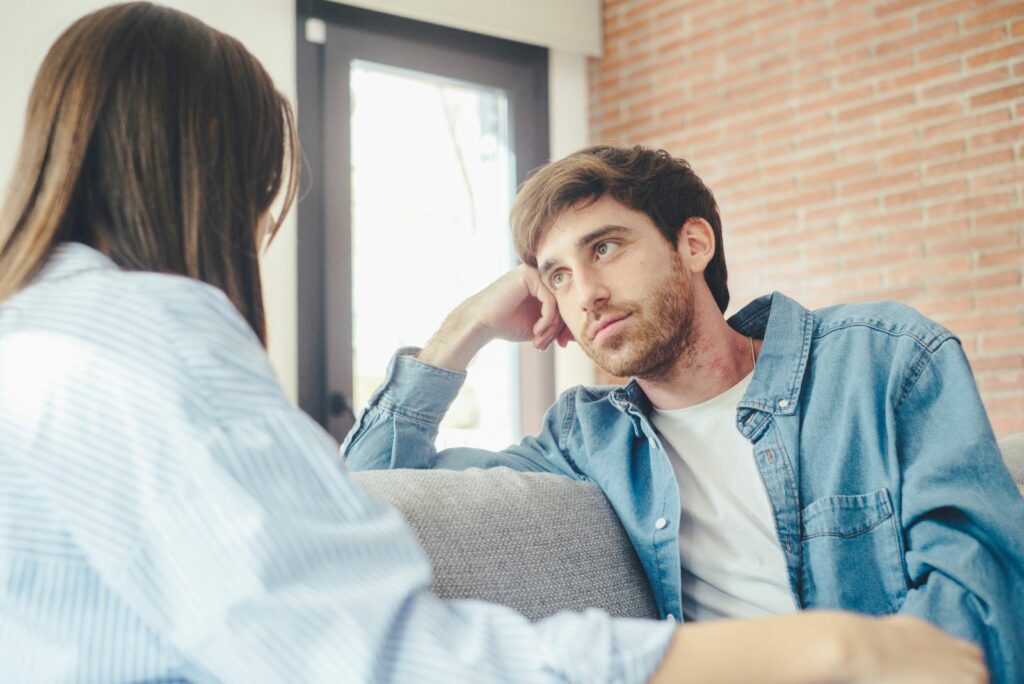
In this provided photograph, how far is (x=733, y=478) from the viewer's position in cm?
156

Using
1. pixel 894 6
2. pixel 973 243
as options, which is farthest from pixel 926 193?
pixel 894 6

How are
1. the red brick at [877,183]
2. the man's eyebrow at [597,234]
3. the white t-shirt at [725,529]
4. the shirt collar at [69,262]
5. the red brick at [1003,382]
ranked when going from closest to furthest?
1. the shirt collar at [69,262]
2. the white t-shirt at [725,529]
3. the man's eyebrow at [597,234]
4. the red brick at [1003,382]
5. the red brick at [877,183]

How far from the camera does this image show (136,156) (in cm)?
79

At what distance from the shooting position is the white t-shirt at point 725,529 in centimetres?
147

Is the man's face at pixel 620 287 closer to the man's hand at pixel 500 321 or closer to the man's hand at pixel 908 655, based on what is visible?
the man's hand at pixel 500 321

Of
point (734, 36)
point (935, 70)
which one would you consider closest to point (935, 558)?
point (935, 70)

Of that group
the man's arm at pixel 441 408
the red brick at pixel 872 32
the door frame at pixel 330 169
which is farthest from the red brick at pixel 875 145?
the man's arm at pixel 441 408

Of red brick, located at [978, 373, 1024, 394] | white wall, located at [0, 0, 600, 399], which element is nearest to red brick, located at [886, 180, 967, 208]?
red brick, located at [978, 373, 1024, 394]

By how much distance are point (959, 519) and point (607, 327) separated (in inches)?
26.2

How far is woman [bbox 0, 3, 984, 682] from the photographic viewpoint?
62 centimetres

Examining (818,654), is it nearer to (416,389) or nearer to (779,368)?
(779,368)

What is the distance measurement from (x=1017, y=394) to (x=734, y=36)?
1784 mm

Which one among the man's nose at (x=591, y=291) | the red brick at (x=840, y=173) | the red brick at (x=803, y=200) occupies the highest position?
the red brick at (x=840, y=173)

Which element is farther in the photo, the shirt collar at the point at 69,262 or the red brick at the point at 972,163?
the red brick at the point at 972,163
